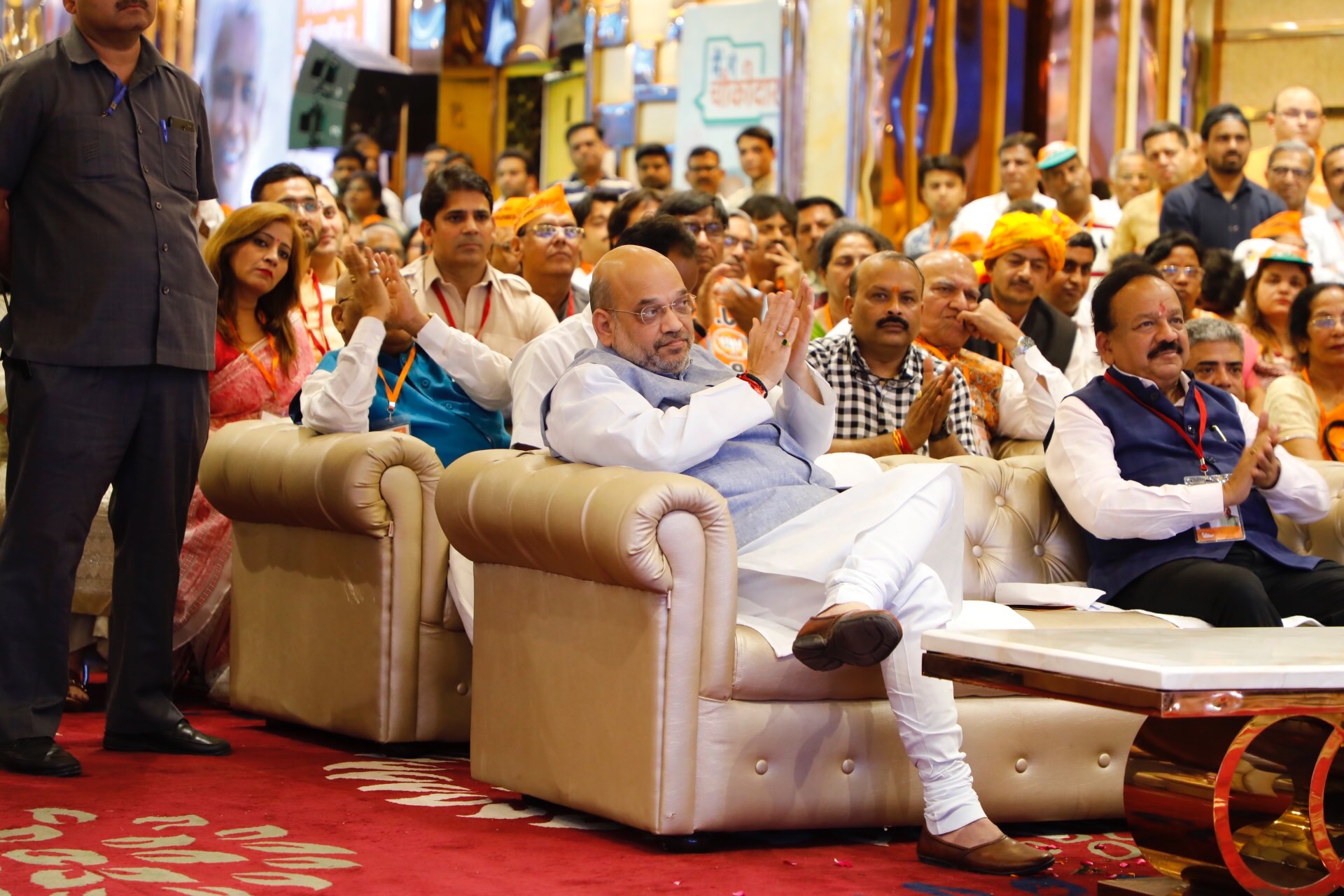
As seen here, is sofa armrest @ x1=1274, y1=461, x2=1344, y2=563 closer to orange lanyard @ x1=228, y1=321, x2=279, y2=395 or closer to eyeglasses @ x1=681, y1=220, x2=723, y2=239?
eyeglasses @ x1=681, y1=220, x2=723, y2=239

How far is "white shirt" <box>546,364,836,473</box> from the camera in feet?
10.2

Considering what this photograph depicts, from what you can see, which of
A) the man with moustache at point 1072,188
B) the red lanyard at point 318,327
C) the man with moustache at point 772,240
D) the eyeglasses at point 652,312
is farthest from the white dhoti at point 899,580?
the man with moustache at point 1072,188

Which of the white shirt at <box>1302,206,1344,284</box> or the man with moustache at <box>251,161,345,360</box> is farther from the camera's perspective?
the white shirt at <box>1302,206,1344,284</box>

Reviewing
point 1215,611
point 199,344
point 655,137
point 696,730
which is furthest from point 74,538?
point 655,137

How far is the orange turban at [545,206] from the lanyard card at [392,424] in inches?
45.7

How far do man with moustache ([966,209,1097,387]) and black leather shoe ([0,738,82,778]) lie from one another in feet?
11.5

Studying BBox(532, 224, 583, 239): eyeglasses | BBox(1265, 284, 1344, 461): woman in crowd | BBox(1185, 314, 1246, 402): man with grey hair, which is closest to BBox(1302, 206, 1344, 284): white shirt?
BBox(1265, 284, 1344, 461): woman in crowd

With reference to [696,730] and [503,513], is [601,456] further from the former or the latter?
[696,730]

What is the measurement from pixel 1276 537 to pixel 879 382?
48.1 inches

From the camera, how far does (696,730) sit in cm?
293

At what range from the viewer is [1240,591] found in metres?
3.59

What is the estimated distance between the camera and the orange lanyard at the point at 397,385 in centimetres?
422

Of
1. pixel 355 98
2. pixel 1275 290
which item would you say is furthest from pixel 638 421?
pixel 355 98

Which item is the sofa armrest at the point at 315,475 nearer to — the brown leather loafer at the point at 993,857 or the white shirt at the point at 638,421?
the white shirt at the point at 638,421
